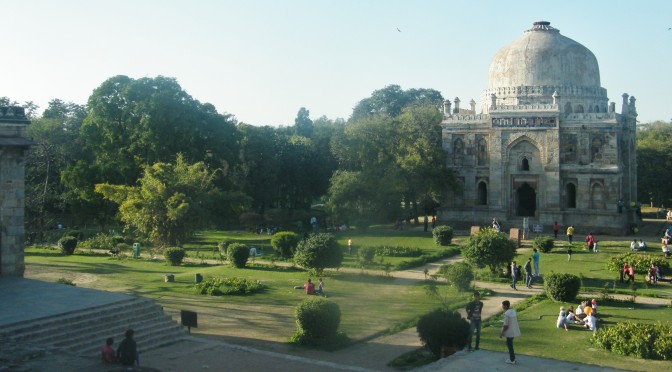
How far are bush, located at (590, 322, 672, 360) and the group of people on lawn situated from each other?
205 cm

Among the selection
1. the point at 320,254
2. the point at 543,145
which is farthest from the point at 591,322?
the point at 543,145

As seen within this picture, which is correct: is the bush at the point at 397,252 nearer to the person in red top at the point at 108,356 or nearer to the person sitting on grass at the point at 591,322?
the person sitting on grass at the point at 591,322

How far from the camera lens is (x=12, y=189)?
78.1ft

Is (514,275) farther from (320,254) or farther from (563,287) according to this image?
(320,254)

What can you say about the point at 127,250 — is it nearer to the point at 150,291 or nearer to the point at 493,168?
the point at 150,291

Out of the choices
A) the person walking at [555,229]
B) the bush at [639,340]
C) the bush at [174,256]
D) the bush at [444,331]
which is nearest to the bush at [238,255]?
the bush at [174,256]

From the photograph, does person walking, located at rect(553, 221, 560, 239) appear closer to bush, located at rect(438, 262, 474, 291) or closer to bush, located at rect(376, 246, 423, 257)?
bush, located at rect(376, 246, 423, 257)

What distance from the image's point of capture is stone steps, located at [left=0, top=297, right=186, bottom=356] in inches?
683

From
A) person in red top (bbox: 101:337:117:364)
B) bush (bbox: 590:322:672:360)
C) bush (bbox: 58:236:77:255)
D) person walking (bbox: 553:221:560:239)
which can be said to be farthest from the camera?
person walking (bbox: 553:221:560:239)

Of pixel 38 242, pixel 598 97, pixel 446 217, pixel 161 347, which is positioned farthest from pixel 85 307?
pixel 598 97

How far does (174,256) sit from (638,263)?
70.4 feet

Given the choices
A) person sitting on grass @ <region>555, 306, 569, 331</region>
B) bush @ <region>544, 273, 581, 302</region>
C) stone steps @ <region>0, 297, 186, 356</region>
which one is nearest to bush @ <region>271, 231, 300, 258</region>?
bush @ <region>544, 273, 581, 302</region>

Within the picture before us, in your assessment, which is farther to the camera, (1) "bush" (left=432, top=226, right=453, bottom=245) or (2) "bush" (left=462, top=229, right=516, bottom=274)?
(1) "bush" (left=432, top=226, right=453, bottom=245)

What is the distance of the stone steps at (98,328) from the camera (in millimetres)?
17359
